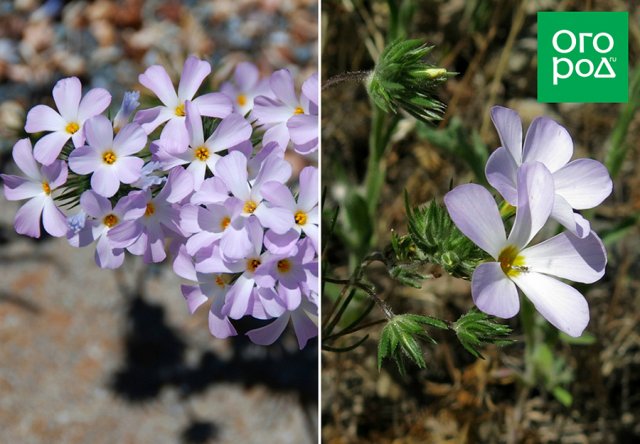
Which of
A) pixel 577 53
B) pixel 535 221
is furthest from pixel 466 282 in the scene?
pixel 535 221

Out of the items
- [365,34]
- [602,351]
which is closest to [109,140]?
[365,34]

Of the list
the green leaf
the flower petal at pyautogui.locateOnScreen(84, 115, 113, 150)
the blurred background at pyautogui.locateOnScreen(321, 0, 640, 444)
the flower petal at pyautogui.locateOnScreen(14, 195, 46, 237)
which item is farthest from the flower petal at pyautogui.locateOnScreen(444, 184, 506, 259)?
the blurred background at pyautogui.locateOnScreen(321, 0, 640, 444)

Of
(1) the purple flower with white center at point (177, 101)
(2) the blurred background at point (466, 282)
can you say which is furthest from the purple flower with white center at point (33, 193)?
(2) the blurred background at point (466, 282)

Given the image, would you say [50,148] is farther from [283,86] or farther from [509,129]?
[509,129]

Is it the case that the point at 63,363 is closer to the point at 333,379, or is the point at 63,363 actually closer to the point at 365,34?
the point at 333,379

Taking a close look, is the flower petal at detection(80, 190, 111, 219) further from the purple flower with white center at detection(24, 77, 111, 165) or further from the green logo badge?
the green logo badge
